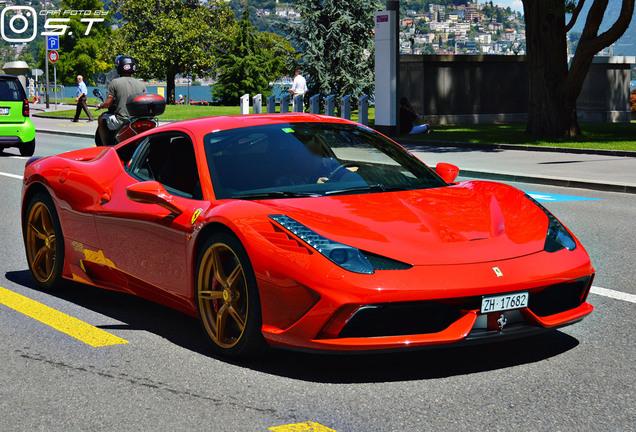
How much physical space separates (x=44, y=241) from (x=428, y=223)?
318 centimetres

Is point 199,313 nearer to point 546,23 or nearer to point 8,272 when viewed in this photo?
point 8,272

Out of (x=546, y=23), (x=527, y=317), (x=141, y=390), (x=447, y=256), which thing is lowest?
(x=141, y=390)

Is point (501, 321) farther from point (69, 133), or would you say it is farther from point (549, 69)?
point (69, 133)

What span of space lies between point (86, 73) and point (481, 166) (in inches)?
3993

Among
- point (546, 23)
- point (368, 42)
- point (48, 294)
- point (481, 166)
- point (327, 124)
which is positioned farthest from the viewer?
point (368, 42)

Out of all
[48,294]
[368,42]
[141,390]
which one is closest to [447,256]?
[141,390]

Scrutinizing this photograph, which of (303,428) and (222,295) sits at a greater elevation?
(222,295)

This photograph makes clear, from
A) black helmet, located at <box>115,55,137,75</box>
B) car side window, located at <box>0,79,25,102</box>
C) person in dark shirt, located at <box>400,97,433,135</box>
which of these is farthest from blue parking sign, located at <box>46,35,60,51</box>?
black helmet, located at <box>115,55,137,75</box>

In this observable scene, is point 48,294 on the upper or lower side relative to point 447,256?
lower

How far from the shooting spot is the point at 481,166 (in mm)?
16719

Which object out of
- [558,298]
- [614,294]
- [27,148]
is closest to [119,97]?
[614,294]

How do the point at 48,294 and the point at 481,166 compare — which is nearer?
the point at 48,294

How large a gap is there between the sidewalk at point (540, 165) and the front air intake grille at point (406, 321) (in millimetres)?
9941

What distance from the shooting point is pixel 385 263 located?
4355 millimetres
